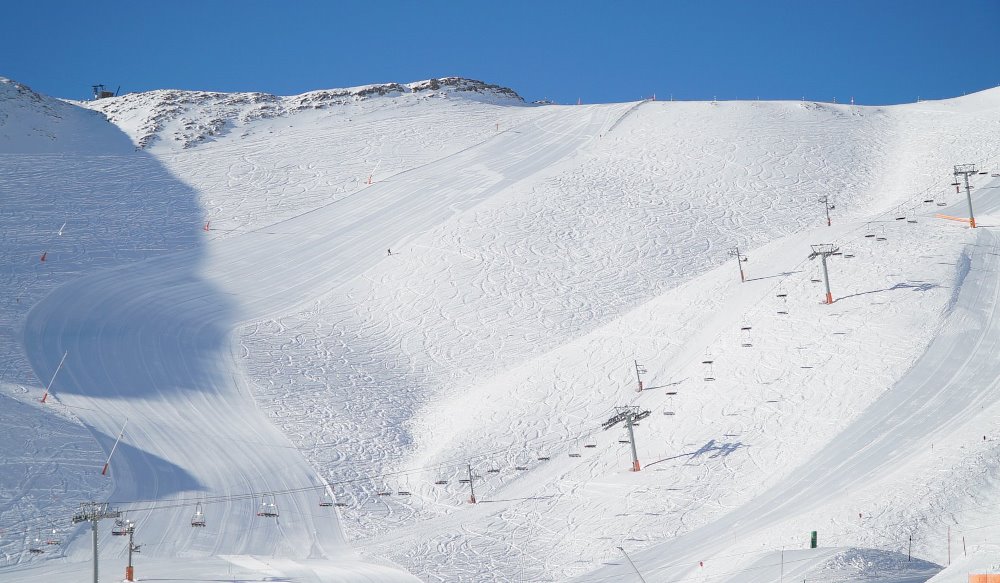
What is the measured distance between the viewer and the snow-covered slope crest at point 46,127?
6881 centimetres

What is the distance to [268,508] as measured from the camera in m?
32.7

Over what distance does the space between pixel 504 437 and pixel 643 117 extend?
42.6 meters

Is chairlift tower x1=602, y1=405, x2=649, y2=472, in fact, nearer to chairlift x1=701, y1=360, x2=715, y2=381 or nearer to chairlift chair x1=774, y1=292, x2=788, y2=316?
chairlift x1=701, y1=360, x2=715, y2=381

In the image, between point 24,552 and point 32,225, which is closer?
point 24,552

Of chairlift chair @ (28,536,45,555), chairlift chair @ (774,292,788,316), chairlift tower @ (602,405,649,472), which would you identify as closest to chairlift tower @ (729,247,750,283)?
chairlift chair @ (774,292,788,316)

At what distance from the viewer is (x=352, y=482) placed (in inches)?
1385

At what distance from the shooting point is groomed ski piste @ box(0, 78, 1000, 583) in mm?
28797

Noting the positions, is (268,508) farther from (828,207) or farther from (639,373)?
(828,207)

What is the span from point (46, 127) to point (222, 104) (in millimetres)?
13668

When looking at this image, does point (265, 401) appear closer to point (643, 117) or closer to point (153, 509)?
point (153, 509)

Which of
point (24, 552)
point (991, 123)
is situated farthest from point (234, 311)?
point (991, 123)

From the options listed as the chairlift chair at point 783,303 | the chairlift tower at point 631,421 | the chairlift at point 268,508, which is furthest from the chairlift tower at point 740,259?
the chairlift at point 268,508

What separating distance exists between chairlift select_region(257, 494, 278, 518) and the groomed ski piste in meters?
0.27

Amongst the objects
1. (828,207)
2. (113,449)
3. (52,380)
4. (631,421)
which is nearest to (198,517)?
(113,449)
